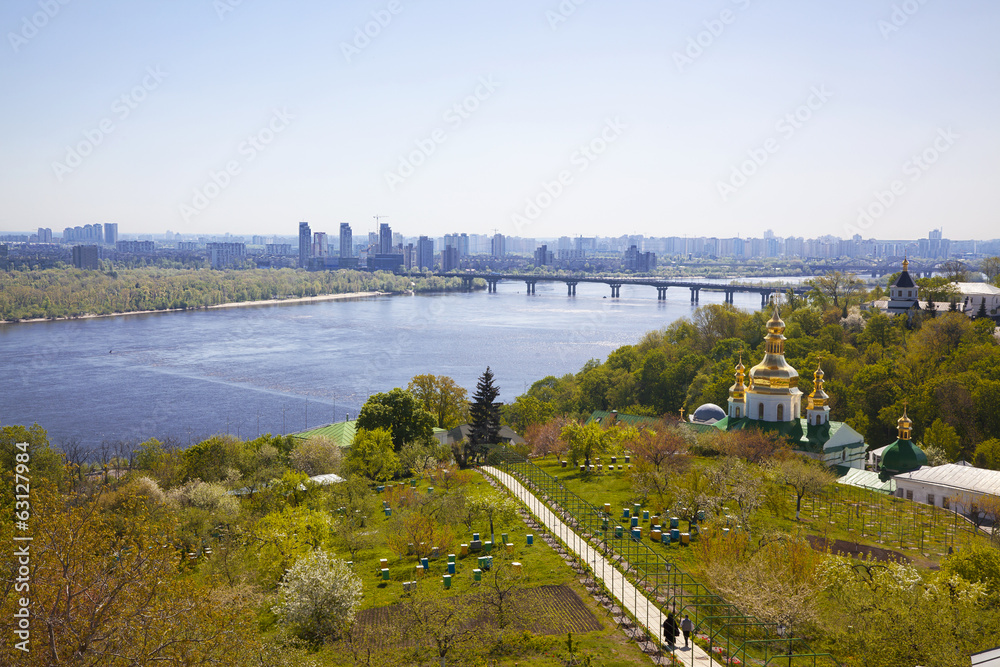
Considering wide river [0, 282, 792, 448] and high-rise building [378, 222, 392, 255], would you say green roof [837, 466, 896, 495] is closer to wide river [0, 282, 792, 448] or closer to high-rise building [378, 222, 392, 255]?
wide river [0, 282, 792, 448]

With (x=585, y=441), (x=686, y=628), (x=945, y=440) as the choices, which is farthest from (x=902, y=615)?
(x=945, y=440)

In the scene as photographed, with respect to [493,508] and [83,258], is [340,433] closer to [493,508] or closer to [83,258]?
[493,508]

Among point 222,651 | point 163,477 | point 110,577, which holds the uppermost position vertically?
point 110,577

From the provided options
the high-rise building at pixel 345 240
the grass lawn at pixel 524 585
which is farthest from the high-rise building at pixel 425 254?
the grass lawn at pixel 524 585

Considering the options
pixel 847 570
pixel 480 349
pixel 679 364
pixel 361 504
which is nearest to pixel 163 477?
pixel 361 504

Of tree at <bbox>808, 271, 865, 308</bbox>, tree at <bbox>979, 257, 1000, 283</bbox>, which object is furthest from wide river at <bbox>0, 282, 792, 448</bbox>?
tree at <bbox>979, 257, 1000, 283</bbox>

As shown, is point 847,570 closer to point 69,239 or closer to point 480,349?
point 480,349
